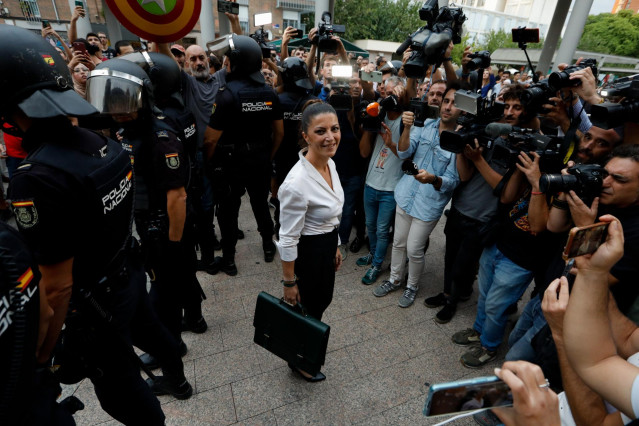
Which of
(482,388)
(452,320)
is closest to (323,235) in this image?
(482,388)

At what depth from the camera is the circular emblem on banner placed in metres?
2.33

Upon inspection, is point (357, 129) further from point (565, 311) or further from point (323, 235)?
point (565, 311)

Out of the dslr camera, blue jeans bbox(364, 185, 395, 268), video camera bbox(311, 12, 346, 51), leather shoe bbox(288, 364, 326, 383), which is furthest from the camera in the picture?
the dslr camera

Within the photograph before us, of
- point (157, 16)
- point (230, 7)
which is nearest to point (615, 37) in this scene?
point (230, 7)

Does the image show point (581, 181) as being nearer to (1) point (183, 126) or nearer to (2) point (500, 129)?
(2) point (500, 129)

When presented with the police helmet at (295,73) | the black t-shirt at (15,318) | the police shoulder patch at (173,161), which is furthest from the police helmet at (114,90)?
the police helmet at (295,73)

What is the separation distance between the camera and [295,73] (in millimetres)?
3756

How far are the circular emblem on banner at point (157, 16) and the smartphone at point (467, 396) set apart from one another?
9.33ft

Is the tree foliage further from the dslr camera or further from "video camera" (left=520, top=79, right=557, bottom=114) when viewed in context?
"video camera" (left=520, top=79, right=557, bottom=114)

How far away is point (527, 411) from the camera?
88cm

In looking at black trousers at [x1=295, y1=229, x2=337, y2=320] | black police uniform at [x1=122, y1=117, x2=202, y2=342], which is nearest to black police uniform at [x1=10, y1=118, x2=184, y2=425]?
black police uniform at [x1=122, y1=117, x2=202, y2=342]

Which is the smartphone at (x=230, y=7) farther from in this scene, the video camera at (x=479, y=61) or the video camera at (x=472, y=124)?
the video camera at (x=472, y=124)

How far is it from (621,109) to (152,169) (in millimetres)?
2810

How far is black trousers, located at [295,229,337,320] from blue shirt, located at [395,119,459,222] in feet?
4.08
